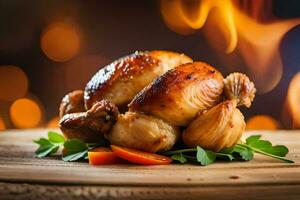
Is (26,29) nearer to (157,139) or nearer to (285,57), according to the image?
(285,57)

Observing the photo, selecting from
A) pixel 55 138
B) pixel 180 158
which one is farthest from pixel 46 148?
pixel 180 158

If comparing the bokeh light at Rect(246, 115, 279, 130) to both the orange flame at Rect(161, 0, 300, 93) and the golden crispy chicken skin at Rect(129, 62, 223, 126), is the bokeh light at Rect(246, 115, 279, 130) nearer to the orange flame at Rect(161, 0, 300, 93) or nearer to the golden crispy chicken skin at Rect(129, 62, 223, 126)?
the orange flame at Rect(161, 0, 300, 93)

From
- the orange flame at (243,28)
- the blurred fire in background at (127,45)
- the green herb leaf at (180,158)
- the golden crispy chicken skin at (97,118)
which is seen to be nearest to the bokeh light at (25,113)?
the blurred fire in background at (127,45)

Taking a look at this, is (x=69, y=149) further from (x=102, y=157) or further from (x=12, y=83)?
(x=12, y=83)

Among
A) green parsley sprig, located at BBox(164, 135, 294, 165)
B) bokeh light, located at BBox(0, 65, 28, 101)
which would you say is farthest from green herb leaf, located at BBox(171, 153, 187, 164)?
bokeh light, located at BBox(0, 65, 28, 101)

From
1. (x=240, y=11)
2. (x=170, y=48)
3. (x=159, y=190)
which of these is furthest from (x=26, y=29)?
(x=159, y=190)

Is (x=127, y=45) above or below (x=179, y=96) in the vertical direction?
above
